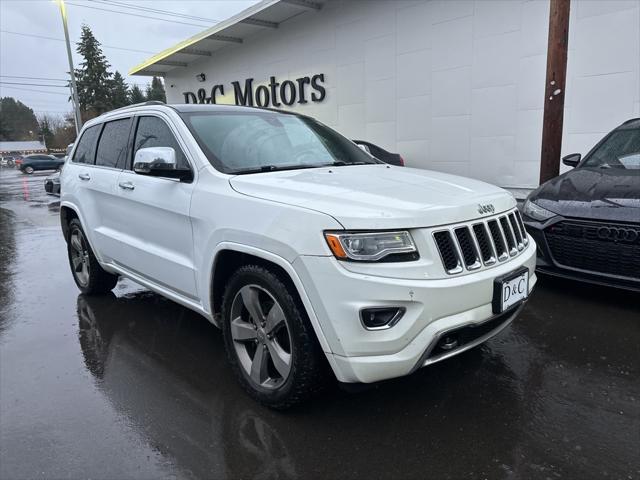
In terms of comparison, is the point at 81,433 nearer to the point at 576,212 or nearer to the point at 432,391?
the point at 432,391

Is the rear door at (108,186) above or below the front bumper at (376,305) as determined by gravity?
above

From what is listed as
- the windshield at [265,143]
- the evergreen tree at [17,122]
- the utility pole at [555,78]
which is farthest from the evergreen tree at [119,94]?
the windshield at [265,143]

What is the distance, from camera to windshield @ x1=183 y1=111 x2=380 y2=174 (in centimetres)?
315

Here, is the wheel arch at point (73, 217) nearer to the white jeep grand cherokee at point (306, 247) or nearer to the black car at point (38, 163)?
the white jeep grand cherokee at point (306, 247)

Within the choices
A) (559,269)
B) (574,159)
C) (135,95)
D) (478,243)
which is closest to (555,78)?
(574,159)

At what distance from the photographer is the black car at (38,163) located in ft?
126

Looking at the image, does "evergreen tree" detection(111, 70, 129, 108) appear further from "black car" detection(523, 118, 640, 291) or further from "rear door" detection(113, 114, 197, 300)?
"black car" detection(523, 118, 640, 291)

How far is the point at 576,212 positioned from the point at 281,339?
2904mm

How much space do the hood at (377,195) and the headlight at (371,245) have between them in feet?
0.15

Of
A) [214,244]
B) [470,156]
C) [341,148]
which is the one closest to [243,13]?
[470,156]

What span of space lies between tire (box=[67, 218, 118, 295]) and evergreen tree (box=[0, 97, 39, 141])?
108 m

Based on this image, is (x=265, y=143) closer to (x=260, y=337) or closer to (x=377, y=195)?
(x=377, y=195)

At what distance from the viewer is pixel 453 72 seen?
9.20m

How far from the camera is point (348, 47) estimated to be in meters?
11.3
